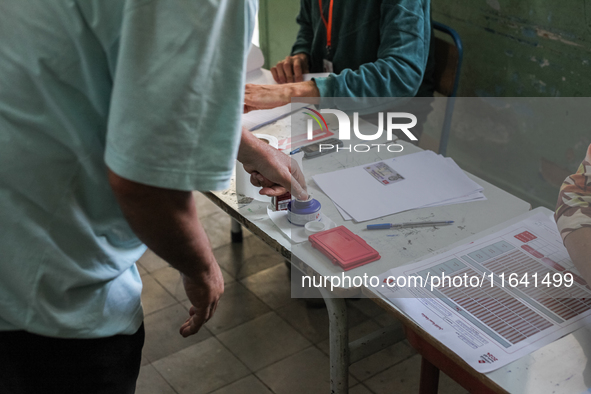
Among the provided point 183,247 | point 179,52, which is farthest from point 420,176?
point 179,52

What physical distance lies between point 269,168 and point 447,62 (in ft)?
3.69

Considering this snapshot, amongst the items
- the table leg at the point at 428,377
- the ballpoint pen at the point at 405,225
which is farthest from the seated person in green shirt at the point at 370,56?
the table leg at the point at 428,377

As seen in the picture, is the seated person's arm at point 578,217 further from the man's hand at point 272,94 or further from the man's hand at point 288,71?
the man's hand at point 288,71

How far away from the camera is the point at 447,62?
6.63ft

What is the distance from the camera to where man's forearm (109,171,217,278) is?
26.0 inches

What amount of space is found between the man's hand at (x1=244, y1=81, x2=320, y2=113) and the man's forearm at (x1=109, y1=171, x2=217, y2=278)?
1069mm

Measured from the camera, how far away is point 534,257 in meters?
1.16

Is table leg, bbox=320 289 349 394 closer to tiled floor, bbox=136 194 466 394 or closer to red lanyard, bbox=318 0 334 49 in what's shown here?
tiled floor, bbox=136 194 466 394

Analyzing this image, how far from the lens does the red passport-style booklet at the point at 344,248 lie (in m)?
1.15

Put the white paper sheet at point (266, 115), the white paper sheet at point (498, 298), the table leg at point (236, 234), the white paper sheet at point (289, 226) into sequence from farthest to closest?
the table leg at point (236, 234)
the white paper sheet at point (266, 115)
the white paper sheet at point (289, 226)
the white paper sheet at point (498, 298)

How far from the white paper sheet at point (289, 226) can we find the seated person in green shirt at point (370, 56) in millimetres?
572

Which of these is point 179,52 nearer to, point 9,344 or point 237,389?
point 9,344

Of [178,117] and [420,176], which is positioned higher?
[178,117]

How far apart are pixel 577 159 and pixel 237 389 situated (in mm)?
1526
